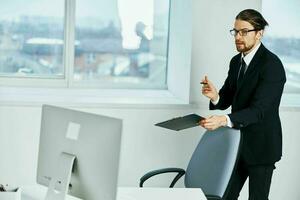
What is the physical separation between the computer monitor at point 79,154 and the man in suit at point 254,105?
893mm

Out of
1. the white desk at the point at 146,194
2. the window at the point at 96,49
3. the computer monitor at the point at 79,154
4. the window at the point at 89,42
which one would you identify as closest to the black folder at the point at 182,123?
the white desk at the point at 146,194

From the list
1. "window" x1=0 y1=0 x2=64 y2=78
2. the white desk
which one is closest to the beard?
the white desk

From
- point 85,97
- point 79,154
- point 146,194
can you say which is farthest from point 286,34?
point 79,154

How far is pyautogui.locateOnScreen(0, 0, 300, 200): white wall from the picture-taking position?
13.6 ft

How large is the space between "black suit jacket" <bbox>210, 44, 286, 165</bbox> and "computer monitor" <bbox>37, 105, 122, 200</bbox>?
105 cm

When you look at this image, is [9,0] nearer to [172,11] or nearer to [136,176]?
[172,11]

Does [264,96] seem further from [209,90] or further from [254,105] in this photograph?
[209,90]

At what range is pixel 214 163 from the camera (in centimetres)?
308

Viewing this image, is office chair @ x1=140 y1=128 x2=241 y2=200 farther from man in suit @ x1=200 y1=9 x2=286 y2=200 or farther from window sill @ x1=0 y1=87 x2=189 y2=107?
window sill @ x1=0 y1=87 x2=189 y2=107

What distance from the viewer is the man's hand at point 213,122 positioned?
302cm

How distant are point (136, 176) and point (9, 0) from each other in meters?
1.70

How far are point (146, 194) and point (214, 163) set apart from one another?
1.52 ft

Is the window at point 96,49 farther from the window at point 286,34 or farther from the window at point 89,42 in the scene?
the window at point 286,34

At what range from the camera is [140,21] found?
4.67 m
